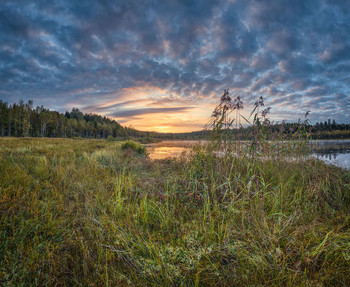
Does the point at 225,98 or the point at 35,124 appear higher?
the point at 35,124

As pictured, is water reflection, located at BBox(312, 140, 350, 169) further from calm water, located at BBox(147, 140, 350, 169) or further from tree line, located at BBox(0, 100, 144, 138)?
tree line, located at BBox(0, 100, 144, 138)

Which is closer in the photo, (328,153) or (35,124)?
(328,153)

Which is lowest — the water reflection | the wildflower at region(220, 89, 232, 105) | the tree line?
the water reflection

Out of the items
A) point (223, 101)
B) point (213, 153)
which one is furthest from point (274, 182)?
point (223, 101)

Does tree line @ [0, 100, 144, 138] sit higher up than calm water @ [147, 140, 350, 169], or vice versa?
tree line @ [0, 100, 144, 138]

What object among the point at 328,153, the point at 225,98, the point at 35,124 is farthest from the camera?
the point at 35,124

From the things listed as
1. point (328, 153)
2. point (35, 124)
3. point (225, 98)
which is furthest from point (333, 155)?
point (35, 124)

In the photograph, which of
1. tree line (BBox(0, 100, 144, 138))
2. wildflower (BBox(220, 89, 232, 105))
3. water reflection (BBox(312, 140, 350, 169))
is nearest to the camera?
wildflower (BBox(220, 89, 232, 105))

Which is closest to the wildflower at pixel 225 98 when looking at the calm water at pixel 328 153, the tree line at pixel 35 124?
the calm water at pixel 328 153

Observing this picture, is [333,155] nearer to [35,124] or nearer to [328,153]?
[328,153]

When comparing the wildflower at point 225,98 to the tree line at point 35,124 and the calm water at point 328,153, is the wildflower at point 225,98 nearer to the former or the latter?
the calm water at point 328,153

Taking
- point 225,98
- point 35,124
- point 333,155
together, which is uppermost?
point 35,124

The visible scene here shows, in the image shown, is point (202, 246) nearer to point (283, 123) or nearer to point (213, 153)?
point (213, 153)

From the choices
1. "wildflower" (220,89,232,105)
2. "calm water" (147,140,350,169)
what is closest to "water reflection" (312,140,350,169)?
"calm water" (147,140,350,169)
